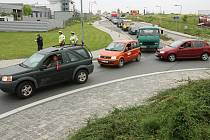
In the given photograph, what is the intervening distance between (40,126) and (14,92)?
3092 millimetres

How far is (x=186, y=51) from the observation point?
63.2ft

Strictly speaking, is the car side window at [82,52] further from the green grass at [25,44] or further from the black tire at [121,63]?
the green grass at [25,44]

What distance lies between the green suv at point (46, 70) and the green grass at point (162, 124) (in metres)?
4.17

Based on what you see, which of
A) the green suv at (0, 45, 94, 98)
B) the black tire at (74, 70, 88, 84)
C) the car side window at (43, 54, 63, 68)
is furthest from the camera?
the black tire at (74, 70, 88, 84)

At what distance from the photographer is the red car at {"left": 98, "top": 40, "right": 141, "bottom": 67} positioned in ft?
54.4

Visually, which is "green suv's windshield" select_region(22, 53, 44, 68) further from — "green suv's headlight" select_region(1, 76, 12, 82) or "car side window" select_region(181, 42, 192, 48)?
"car side window" select_region(181, 42, 192, 48)

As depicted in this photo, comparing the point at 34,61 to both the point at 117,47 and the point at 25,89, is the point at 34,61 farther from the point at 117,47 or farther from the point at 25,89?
the point at 117,47

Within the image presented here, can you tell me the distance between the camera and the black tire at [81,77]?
41.9ft

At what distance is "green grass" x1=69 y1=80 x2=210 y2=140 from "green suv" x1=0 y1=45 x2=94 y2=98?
4169mm

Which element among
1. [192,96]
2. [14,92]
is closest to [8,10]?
[14,92]

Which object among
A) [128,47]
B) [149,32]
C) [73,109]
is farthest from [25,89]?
[149,32]

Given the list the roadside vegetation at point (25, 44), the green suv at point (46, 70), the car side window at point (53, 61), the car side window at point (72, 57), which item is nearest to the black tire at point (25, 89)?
the green suv at point (46, 70)

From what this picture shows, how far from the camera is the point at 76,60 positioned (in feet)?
41.7

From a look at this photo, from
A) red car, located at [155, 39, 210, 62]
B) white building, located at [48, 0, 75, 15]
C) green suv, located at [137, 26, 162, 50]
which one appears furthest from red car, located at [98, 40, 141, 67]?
white building, located at [48, 0, 75, 15]
